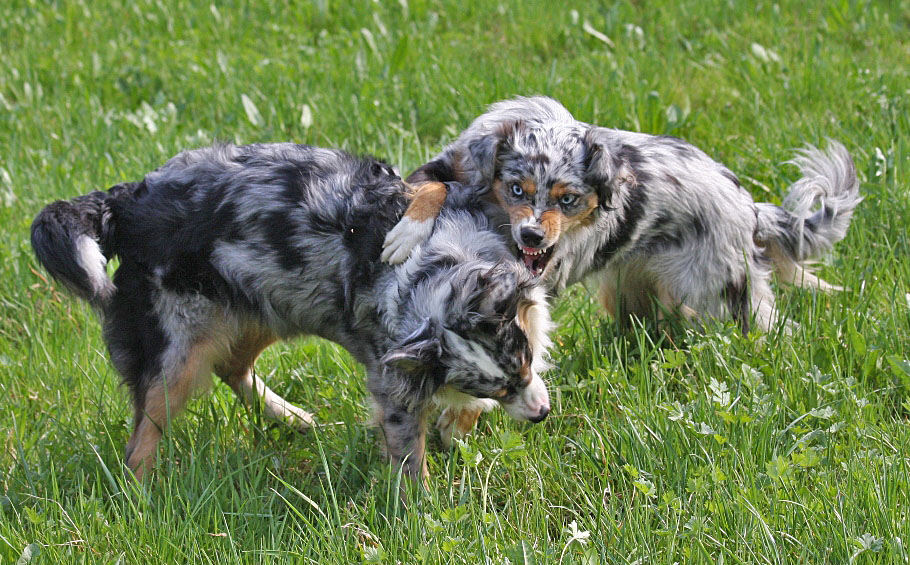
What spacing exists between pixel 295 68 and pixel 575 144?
4067 mm

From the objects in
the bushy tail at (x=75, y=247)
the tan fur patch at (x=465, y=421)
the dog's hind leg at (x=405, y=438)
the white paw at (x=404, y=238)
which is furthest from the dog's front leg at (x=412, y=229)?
the bushy tail at (x=75, y=247)

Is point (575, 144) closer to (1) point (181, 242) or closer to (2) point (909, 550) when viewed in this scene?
(1) point (181, 242)

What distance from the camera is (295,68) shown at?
7406mm

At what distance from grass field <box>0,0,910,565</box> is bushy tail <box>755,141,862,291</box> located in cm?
17

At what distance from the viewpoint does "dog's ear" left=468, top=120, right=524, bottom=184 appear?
3.88m

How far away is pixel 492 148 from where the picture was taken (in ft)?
12.7

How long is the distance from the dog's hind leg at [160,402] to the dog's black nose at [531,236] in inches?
53.0

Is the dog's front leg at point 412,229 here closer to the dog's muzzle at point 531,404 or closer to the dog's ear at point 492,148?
the dog's ear at point 492,148

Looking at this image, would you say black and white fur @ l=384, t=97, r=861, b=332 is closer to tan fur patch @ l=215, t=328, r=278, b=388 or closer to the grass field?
the grass field

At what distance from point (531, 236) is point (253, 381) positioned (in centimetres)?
138

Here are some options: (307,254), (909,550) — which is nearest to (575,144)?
(307,254)

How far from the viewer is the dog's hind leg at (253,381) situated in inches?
163

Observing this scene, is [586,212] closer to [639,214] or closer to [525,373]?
[639,214]

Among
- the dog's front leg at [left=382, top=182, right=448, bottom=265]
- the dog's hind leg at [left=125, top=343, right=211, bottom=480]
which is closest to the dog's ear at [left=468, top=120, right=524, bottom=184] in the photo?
the dog's front leg at [left=382, top=182, right=448, bottom=265]
